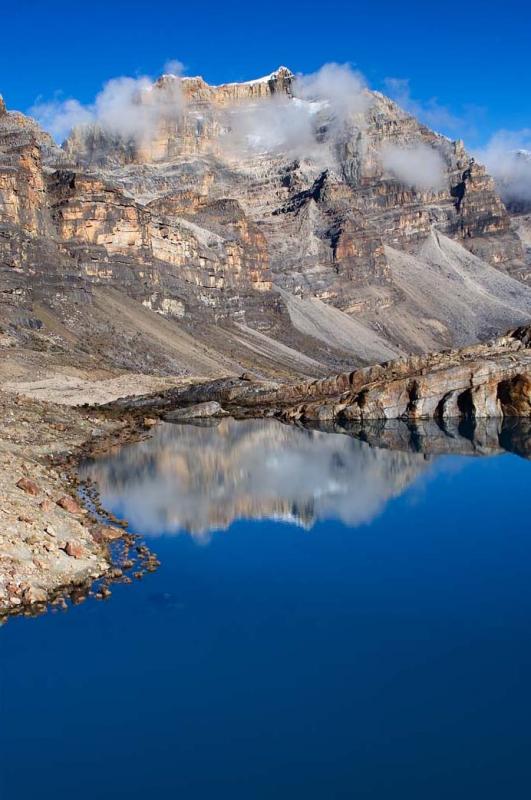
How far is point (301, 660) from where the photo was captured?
61.4 feet

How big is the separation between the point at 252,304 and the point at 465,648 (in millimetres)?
131793

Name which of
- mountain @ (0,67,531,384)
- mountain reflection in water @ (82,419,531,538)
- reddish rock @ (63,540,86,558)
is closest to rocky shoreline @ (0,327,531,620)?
reddish rock @ (63,540,86,558)

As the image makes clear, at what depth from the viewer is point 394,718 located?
16.2 meters

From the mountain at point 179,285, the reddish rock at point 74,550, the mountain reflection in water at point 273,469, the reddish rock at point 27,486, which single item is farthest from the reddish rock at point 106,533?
the mountain at point 179,285

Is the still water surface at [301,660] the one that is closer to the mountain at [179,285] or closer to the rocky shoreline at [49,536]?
the rocky shoreline at [49,536]

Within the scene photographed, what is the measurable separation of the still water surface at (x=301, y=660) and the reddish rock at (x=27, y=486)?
3697 mm

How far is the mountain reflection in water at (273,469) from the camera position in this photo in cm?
3266

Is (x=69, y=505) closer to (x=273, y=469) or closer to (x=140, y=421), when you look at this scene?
(x=273, y=469)

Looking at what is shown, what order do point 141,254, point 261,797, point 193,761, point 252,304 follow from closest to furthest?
point 261,797
point 193,761
point 141,254
point 252,304

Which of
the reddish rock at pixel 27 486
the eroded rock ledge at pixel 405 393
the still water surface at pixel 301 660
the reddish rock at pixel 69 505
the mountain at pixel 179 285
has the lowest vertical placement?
the still water surface at pixel 301 660

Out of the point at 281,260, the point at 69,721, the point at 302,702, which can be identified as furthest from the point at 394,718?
the point at 281,260

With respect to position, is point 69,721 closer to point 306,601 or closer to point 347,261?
point 306,601

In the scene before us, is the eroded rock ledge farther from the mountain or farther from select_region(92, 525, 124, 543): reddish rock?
select_region(92, 525, 124, 543): reddish rock

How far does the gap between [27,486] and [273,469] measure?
52.6 feet
